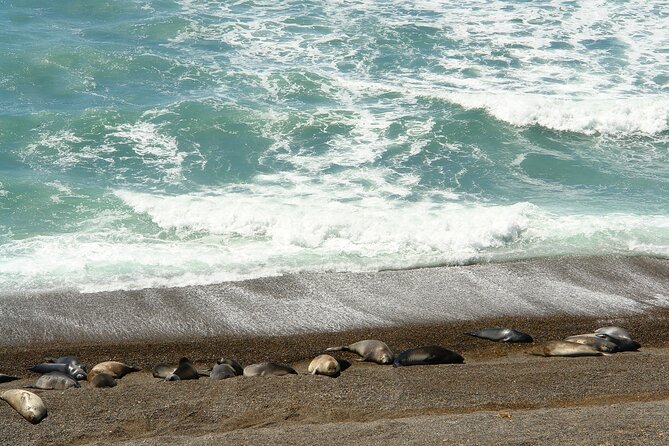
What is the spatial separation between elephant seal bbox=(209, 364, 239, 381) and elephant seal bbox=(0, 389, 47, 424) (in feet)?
6.46

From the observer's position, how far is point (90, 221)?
14859 mm

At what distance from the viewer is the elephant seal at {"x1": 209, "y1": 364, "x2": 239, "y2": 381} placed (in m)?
10.2

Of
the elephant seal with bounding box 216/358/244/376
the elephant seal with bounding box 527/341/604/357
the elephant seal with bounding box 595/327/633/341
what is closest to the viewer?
the elephant seal with bounding box 216/358/244/376

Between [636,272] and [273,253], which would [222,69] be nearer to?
[273,253]

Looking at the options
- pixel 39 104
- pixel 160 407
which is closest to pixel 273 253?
pixel 160 407

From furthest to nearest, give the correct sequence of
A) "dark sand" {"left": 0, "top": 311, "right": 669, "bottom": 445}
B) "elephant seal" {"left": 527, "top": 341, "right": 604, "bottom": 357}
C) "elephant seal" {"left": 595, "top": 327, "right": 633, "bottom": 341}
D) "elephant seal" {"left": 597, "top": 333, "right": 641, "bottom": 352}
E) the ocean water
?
the ocean water < "elephant seal" {"left": 595, "top": 327, "right": 633, "bottom": 341} < "elephant seal" {"left": 597, "top": 333, "right": 641, "bottom": 352} < "elephant seal" {"left": 527, "top": 341, "right": 604, "bottom": 357} < "dark sand" {"left": 0, "top": 311, "right": 669, "bottom": 445}

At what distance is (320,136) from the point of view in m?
18.6

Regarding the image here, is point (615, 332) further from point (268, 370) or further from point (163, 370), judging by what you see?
point (163, 370)

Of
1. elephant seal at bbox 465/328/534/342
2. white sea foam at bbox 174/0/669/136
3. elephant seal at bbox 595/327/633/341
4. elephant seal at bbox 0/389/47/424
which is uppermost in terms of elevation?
white sea foam at bbox 174/0/669/136

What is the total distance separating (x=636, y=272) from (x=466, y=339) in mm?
3495

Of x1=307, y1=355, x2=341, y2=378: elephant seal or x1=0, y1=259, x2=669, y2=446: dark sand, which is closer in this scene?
x1=0, y1=259, x2=669, y2=446: dark sand

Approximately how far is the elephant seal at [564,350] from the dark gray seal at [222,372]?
384 cm

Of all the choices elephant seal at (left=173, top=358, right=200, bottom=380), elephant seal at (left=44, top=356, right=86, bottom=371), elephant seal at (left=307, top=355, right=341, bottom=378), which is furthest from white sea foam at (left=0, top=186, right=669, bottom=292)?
elephant seal at (left=307, top=355, right=341, bottom=378)

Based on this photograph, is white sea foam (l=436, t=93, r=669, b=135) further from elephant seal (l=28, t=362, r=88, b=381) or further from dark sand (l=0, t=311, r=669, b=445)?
elephant seal (l=28, t=362, r=88, b=381)
